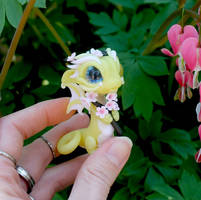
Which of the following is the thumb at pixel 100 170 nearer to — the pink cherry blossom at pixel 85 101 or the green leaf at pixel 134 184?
the pink cherry blossom at pixel 85 101

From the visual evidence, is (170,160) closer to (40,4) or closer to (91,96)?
(91,96)

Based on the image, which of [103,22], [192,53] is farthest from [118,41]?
[192,53]

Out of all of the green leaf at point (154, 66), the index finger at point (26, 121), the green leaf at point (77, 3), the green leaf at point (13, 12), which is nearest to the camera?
the index finger at point (26, 121)

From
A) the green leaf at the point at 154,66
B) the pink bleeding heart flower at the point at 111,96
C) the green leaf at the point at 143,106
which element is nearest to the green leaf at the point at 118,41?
the green leaf at the point at 154,66

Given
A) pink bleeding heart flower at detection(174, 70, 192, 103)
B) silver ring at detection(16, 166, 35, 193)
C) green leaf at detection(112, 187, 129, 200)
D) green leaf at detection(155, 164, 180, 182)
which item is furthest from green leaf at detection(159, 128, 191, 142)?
silver ring at detection(16, 166, 35, 193)

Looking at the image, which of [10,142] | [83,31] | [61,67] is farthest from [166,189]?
[83,31]

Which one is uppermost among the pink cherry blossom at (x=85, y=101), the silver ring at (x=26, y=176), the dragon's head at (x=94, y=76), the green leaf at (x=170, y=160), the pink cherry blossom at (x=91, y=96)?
the dragon's head at (x=94, y=76)

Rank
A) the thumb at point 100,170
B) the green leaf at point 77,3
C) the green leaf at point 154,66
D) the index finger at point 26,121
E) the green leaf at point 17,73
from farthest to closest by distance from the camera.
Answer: the green leaf at point 77,3 < the green leaf at point 17,73 < the green leaf at point 154,66 < the index finger at point 26,121 < the thumb at point 100,170
